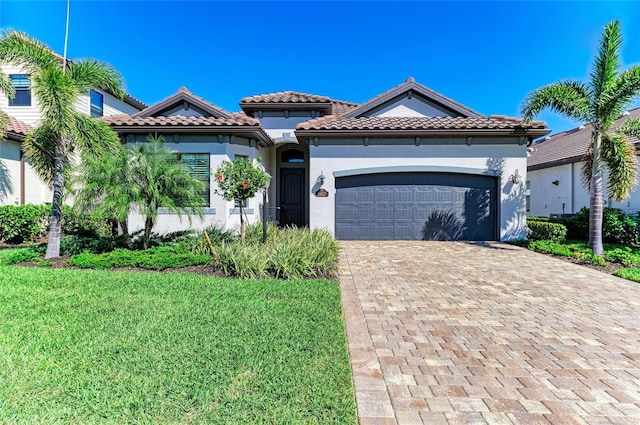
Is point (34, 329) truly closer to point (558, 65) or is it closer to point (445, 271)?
point (445, 271)

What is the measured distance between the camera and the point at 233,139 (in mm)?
11211

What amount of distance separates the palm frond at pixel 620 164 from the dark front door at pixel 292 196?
35.5 ft

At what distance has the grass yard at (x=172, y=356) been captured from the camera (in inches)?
98.3

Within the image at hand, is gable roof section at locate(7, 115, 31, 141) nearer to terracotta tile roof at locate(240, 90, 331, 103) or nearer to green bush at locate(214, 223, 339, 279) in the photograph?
terracotta tile roof at locate(240, 90, 331, 103)

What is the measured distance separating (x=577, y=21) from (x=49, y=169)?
17.1 m

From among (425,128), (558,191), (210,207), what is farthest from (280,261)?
(558,191)

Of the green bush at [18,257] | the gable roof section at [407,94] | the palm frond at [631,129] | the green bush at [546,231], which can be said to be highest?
the gable roof section at [407,94]

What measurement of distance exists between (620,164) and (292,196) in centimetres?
1143

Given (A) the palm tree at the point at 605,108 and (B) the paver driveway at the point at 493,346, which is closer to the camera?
(B) the paver driveway at the point at 493,346

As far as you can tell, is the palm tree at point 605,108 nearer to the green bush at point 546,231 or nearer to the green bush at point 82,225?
the green bush at point 546,231

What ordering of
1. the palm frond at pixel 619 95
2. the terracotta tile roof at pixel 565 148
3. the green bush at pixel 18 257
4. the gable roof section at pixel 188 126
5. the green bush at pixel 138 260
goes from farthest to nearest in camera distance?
1. the terracotta tile roof at pixel 565 148
2. the gable roof section at pixel 188 126
3. the palm frond at pixel 619 95
4. the green bush at pixel 18 257
5. the green bush at pixel 138 260

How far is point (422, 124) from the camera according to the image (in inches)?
464

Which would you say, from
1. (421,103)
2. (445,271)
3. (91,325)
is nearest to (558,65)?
(421,103)

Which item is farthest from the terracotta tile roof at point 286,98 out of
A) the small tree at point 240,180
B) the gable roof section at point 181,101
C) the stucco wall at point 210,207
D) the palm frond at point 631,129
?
the palm frond at point 631,129
